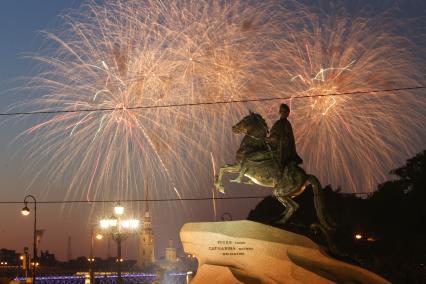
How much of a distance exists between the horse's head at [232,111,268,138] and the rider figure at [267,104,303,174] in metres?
0.24

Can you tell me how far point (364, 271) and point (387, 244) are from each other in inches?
1370

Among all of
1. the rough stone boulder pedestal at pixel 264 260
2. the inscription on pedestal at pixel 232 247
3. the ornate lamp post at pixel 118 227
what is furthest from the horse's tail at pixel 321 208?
the ornate lamp post at pixel 118 227

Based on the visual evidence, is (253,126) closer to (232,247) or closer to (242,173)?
(242,173)

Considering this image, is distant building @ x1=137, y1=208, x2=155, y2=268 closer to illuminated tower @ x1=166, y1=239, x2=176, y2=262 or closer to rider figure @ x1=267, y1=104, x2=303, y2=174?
illuminated tower @ x1=166, y1=239, x2=176, y2=262

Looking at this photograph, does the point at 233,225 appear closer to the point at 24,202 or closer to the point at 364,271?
the point at 364,271

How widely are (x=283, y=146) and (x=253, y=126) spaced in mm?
870

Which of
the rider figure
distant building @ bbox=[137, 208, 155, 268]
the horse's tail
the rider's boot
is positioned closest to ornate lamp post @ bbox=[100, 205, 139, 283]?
the rider's boot

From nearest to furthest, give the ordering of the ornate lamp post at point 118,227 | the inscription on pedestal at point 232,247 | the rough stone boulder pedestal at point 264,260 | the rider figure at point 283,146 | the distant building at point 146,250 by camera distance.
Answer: the rough stone boulder pedestal at point 264,260, the inscription on pedestal at point 232,247, the rider figure at point 283,146, the ornate lamp post at point 118,227, the distant building at point 146,250

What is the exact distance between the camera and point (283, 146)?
14062mm

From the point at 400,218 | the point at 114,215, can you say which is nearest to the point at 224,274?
the point at 114,215

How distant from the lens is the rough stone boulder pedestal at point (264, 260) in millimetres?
12805

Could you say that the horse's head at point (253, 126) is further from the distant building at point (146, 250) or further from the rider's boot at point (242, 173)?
the distant building at point (146, 250)

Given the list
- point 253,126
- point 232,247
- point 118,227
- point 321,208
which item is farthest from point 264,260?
point 118,227

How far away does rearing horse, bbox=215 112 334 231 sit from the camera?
46.2 feet
